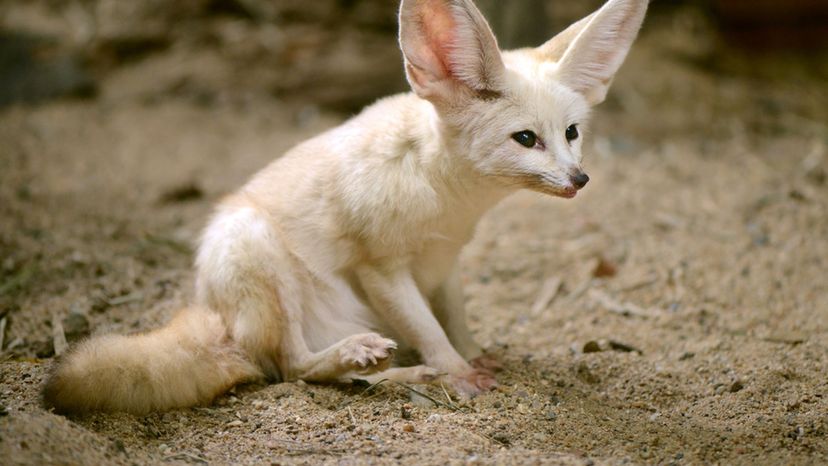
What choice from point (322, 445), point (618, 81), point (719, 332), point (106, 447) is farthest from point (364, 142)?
point (618, 81)

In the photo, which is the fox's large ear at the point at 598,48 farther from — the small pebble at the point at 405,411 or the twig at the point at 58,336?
the twig at the point at 58,336

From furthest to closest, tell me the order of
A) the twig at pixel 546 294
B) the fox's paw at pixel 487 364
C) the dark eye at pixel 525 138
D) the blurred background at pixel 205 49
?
the blurred background at pixel 205 49, the twig at pixel 546 294, the fox's paw at pixel 487 364, the dark eye at pixel 525 138

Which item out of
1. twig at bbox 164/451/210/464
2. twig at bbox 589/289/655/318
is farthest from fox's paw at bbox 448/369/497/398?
twig at bbox 589/289/655/318

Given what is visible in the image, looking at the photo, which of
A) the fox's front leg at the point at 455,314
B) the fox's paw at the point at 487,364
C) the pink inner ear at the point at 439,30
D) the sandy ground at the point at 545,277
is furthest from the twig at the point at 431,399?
the pink inner ear at the point at 439,30

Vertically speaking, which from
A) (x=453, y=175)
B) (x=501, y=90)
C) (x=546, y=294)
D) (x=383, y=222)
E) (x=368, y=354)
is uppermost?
(x=501, y=90)

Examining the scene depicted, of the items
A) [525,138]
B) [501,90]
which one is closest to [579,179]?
[525,138]

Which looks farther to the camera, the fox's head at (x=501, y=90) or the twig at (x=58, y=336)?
the twig at (x=58, y=336)

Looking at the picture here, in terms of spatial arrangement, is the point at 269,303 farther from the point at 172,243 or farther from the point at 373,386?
the point at 172,243
